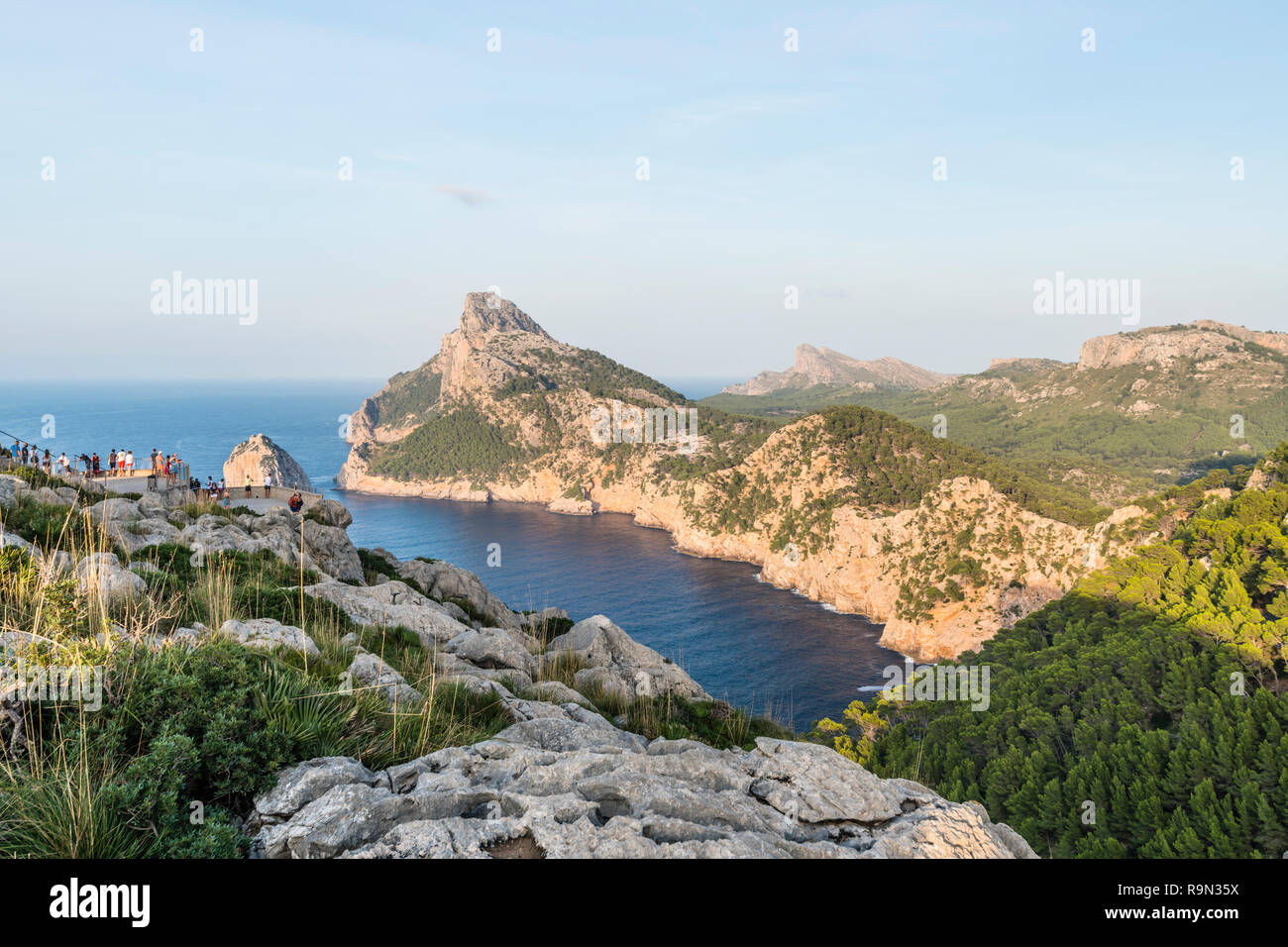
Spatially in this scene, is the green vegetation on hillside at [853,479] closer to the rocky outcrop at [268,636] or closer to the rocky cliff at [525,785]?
the rocky cliff at [525,785]

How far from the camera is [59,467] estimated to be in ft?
89.7

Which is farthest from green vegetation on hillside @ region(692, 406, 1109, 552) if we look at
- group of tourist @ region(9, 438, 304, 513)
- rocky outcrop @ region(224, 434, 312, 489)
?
group of tourist @ region(9, 438, 304, 513)

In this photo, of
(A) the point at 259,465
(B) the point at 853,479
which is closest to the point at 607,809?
(B) the point at 853,479

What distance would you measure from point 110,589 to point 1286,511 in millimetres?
56324

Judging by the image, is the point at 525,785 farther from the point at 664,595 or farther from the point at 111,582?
the point at 664,595

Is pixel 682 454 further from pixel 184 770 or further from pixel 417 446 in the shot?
pixel 184 770

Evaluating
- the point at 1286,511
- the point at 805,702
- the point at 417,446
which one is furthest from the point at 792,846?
the point at 417,446

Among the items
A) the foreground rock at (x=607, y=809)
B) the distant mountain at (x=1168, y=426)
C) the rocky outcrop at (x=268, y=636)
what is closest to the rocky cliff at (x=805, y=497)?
the distant mountain at (x=1168, y=426)

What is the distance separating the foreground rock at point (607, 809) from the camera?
13.0 ft

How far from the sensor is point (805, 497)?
112 meters

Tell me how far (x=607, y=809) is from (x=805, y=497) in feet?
363

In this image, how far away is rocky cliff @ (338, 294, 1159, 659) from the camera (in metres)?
76.3

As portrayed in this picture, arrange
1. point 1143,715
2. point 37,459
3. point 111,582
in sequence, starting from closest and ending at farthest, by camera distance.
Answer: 1. point 111,582
2. point 37,459
3. point 1143,715

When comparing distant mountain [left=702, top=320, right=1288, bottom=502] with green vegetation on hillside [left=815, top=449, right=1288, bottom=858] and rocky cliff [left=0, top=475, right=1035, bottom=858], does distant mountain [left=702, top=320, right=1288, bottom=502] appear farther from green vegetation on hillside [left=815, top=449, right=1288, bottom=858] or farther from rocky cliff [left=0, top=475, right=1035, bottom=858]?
rocky cliff [left=0, top=475, right=1035, bottom=858]
